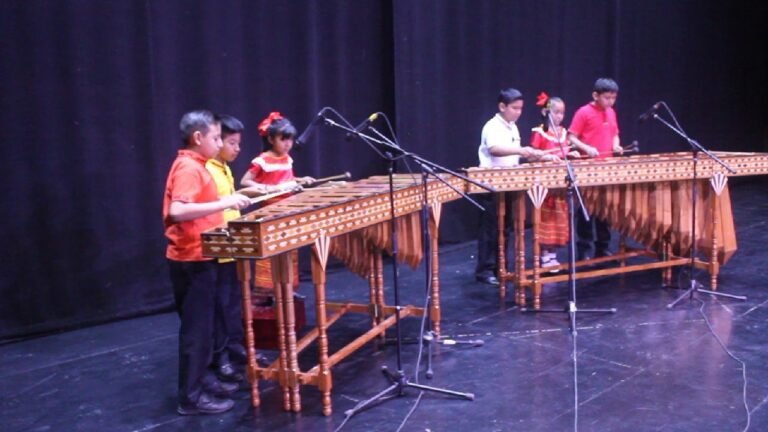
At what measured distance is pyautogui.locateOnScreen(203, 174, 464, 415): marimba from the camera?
123 inches

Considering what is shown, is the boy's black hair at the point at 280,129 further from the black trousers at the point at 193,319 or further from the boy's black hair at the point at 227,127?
the black trousers at the point at 193,319

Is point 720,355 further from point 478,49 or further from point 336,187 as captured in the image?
point 478,49

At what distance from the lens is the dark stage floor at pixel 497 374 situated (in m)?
3.37

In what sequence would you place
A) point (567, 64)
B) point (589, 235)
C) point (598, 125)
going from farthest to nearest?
point (567, 64) < point (589, 235) < point (598, 125)

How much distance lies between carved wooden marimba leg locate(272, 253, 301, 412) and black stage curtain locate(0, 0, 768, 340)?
2.21m

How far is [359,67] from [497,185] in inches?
96.1

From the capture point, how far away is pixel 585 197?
5.07m

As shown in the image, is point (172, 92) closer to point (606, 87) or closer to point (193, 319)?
point (193, 319)

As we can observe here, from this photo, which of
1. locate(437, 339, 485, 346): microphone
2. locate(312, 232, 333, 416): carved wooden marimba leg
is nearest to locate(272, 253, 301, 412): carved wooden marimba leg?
locate(312, 232, 333, 416): carved wooden marimba leg

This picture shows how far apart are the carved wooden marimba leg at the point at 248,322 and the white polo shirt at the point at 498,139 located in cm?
247

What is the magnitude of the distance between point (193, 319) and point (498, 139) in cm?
281

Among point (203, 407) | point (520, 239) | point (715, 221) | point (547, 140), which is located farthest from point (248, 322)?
point (715, 221)

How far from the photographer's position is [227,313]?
4.10 m

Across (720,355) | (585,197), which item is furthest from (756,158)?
(720,355)
